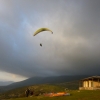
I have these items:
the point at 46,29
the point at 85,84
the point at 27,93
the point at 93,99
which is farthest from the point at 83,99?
the point at 85,84

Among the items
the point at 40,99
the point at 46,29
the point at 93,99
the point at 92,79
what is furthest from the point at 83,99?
the point at 92,79

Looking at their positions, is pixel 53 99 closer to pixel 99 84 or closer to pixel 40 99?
pixel 40 99

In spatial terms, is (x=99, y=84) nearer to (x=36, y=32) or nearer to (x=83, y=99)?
(x=83, y=99)

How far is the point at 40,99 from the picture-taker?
42906 mm

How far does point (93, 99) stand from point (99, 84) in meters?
31.9

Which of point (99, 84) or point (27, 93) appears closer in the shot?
point (27, 93)

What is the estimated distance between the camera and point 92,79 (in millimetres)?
69000

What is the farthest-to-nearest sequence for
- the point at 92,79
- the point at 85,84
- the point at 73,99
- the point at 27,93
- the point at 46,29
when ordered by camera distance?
the point at 85,84 → the point at 92,79 → the point at 27,93 → the point at 73,99 → the point at 46,29

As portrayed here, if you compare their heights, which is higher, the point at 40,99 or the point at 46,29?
the point at 46,29

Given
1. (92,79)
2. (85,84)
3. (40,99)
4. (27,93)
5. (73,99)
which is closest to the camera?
(73,99)

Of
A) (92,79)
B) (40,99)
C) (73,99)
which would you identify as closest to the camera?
(73,99)

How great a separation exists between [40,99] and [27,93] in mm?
12906

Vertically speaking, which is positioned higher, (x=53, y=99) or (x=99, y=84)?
(x=99, y=84)

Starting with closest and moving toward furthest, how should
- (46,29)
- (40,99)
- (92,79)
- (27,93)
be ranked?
(46,29), (40,99), (27,93), (92,79)
